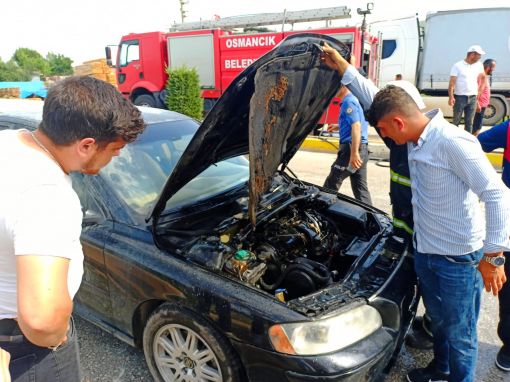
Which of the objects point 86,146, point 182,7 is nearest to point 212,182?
point 86,146

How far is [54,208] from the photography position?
3.28ft

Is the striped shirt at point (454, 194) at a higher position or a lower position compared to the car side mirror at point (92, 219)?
higher

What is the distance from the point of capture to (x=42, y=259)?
94 centimetres

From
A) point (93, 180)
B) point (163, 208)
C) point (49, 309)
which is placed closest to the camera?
point (49, 309)

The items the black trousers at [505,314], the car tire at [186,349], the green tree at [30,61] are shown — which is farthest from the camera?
the green tree at [30,61]

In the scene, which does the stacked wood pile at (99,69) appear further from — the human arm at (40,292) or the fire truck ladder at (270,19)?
the human arm at (40,292)

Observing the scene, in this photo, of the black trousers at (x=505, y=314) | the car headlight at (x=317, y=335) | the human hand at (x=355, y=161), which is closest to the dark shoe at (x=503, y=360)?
the black trousers at (x=505, y=314)

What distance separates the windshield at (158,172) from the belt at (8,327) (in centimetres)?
113

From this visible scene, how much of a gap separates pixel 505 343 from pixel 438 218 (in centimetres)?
112

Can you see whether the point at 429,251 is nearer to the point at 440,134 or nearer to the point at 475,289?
the point at 475,289

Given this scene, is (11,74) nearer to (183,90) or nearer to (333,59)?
(183,90)

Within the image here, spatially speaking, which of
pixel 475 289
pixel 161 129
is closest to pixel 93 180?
pixel 161 129

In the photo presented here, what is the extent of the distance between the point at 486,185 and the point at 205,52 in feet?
37.6

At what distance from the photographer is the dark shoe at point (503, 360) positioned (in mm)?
2355
